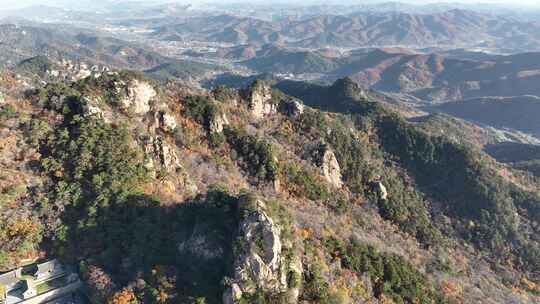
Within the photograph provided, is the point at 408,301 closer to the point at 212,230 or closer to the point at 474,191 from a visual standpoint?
the point at 212,230

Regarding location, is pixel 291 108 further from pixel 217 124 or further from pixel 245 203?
pixel 245 203

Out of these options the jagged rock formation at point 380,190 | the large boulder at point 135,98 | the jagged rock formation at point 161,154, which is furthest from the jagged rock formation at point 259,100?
the jagged rock formation at point 161,154

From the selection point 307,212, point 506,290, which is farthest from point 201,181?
point 506,290

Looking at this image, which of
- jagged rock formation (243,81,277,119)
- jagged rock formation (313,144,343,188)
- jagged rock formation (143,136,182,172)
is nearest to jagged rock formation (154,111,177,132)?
jagged rock formation (143,136,182,172)

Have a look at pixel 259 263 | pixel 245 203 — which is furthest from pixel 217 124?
pixel 259 263

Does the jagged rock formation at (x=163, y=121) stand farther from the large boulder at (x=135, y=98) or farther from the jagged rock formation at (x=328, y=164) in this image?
the jagged rock formation at (x=328, y=164)
